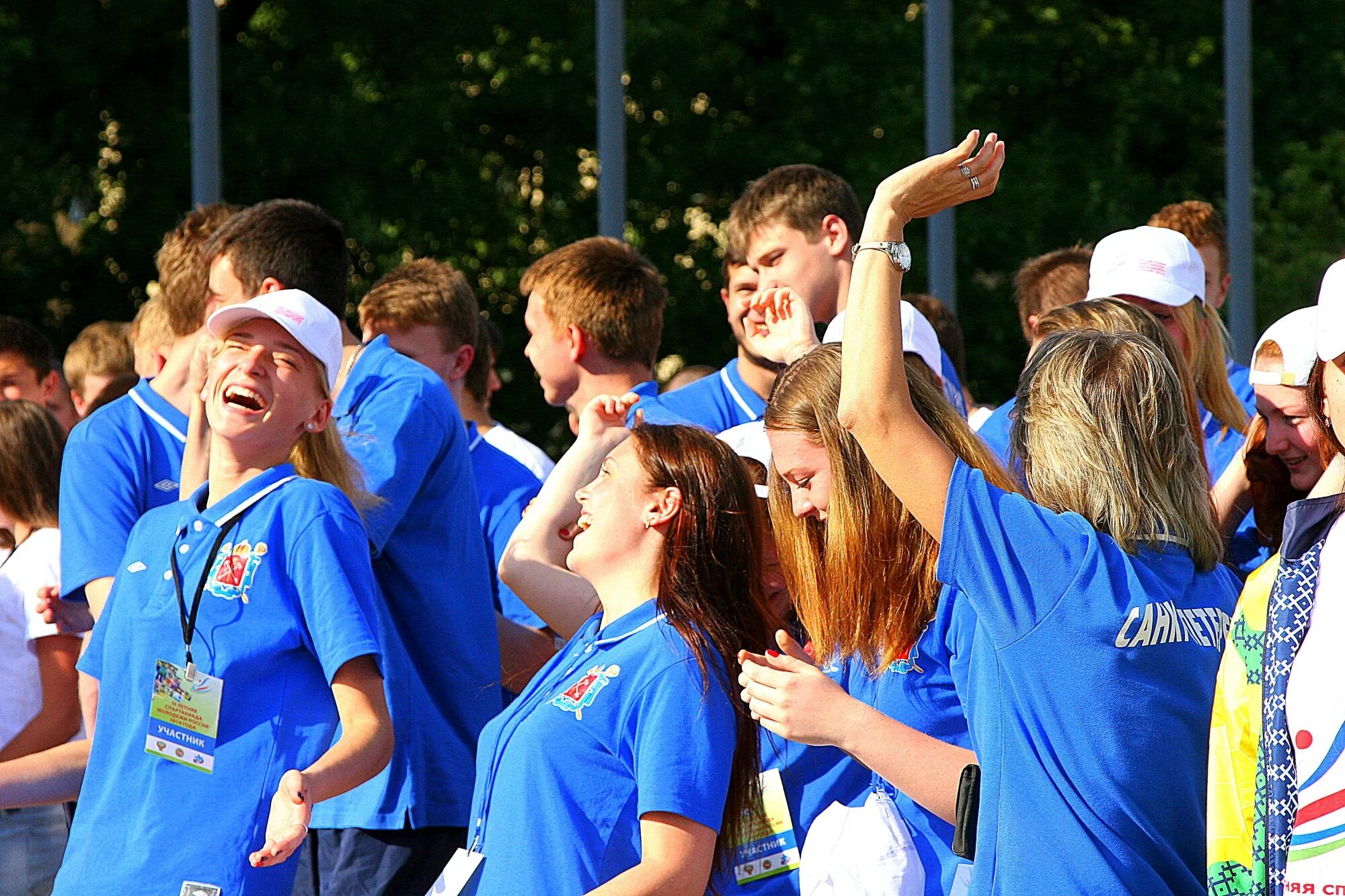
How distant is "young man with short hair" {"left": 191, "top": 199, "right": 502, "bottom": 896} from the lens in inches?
155

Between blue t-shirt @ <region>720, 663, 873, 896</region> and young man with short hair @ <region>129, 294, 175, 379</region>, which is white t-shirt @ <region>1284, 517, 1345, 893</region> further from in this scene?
young man with short hair @ <region>129, 294, 175, 379</region>

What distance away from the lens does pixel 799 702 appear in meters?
2.76

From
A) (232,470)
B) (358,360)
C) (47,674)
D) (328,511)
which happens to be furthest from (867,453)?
(47,674)

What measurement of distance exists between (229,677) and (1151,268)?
8.57 ft

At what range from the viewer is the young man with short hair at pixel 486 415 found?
5.57m

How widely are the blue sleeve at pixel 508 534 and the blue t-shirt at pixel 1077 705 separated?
247cm

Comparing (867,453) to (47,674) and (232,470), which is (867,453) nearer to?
(232,470)

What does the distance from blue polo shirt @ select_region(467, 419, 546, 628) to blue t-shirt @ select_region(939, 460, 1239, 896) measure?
2480mm

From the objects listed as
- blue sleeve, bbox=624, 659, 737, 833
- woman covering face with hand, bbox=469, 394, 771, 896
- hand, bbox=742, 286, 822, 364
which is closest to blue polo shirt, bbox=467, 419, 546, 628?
hand, bbox=742, 286, 822, 364

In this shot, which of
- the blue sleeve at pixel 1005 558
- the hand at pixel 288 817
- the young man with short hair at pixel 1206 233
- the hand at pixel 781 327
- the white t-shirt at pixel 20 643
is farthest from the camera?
the young man with short hair at pixel 1206 233

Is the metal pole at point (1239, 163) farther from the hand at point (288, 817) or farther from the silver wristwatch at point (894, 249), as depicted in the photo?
the hand at point (288, 817)

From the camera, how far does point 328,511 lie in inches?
130

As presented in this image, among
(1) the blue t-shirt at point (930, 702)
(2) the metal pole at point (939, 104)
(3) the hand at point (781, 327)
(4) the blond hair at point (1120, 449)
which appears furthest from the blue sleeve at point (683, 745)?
(2) the metal pole at point (939, 104)

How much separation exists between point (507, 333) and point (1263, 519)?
12.3 m
